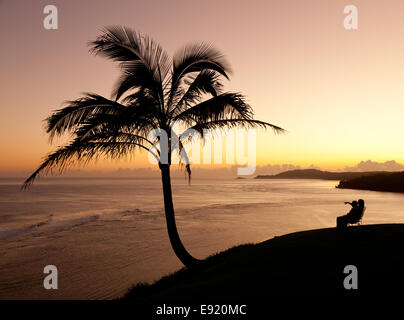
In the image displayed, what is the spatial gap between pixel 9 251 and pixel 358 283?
15102 millimetres

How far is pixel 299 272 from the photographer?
620 centimetres

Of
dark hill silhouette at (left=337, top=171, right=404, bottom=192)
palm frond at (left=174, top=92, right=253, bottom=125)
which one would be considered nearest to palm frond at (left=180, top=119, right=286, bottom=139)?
palm frond at (left=174, top=92, right=253, bottom=125)

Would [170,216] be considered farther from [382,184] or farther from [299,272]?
[382,184]

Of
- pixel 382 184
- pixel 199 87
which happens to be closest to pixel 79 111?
pixel 199 87

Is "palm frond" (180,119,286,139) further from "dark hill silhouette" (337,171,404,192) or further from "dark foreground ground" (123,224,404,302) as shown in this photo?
"dark hill silhouette" (337,171,404,192)

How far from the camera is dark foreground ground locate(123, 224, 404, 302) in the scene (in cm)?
525

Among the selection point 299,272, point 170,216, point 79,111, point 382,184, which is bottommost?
point 382,184

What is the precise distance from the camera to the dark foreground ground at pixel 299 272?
207 inches

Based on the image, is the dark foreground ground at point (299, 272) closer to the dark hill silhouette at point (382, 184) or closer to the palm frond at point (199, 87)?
the palm frond at point (199, 87)

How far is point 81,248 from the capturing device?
14914mm

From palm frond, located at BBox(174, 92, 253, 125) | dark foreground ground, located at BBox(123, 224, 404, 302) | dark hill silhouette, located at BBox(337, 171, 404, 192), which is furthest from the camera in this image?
dark hill silhouette, located at BBox(337, 171, 404, 192)

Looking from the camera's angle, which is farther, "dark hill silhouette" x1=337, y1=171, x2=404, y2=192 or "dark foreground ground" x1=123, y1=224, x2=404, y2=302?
"dark hill silhouette" x1=337, y1=171, x2=404, y2=192

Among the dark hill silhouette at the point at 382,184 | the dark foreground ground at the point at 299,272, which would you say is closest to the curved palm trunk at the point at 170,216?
the dark foreground ground at the point at 299,272
